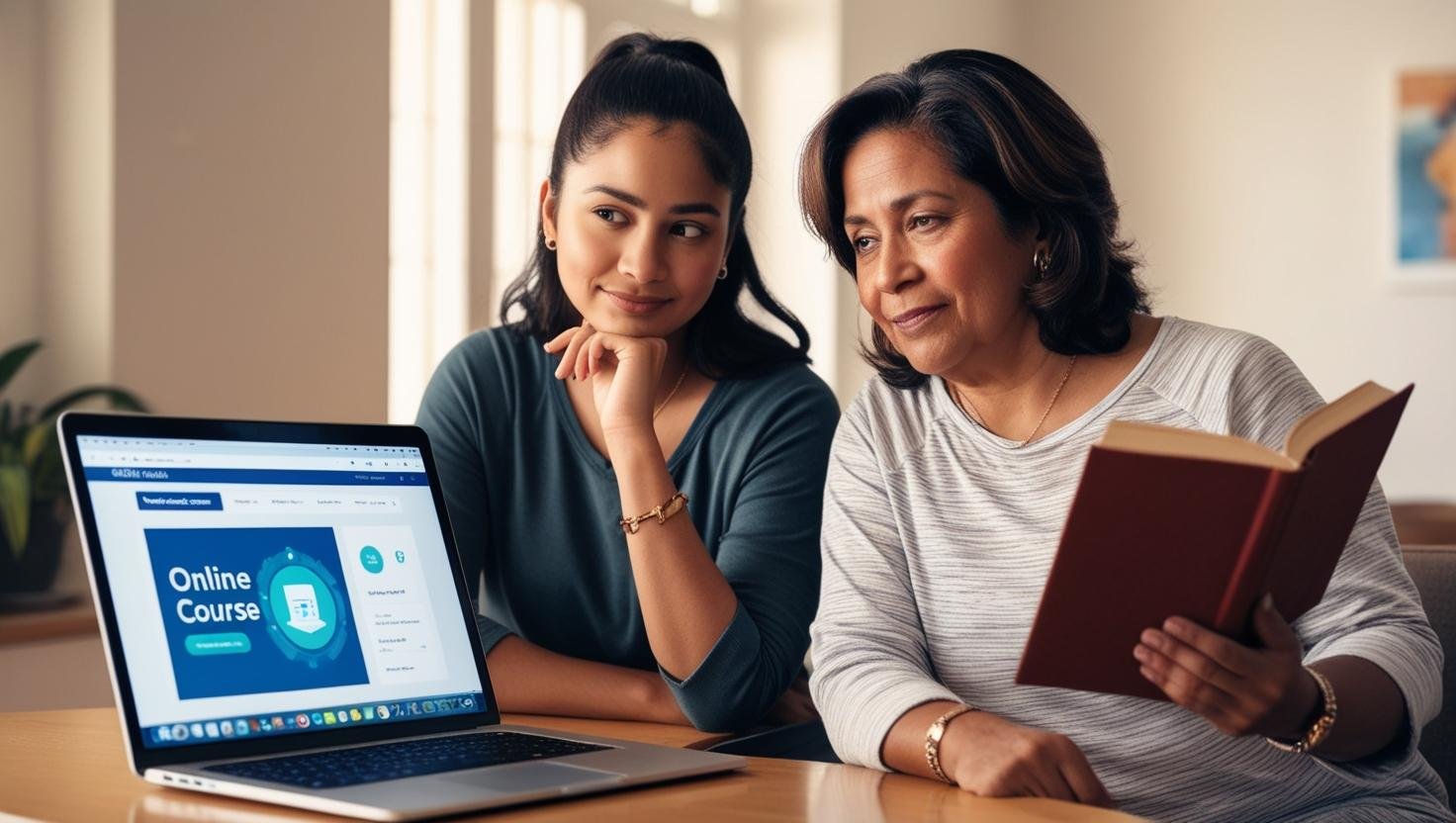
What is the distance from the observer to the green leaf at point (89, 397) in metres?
2.74

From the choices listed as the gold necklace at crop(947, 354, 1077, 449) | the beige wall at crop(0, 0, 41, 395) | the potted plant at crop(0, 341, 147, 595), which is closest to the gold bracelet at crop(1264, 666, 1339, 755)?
the gold necklace at crop(947, 354, 1077, 449)

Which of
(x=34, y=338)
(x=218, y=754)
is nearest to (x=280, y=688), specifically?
(x=218, y=754)

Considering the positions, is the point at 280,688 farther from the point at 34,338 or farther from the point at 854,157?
the point at 34,338

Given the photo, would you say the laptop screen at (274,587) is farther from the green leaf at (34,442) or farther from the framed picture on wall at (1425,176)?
the framed picture on wall at (1425,176)

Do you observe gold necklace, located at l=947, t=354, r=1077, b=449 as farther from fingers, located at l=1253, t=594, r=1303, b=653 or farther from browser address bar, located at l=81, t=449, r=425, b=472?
browser address bar, located at l=81, t=449, r=425, b=472

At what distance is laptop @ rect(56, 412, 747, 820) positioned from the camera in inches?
40.2

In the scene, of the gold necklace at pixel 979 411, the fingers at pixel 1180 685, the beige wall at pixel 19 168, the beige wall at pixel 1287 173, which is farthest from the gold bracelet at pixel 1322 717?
the beige wall at pixel 1287 173

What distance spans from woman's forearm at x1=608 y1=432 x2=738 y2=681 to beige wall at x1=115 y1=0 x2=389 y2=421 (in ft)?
5.66

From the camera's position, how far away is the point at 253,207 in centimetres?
313

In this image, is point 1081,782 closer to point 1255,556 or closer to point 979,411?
point 1255,556

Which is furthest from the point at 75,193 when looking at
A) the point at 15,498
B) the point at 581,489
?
the point at 581,489

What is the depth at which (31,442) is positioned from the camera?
2.69m

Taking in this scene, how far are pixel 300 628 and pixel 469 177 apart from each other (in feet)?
9.51

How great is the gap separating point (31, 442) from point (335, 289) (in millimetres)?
794
